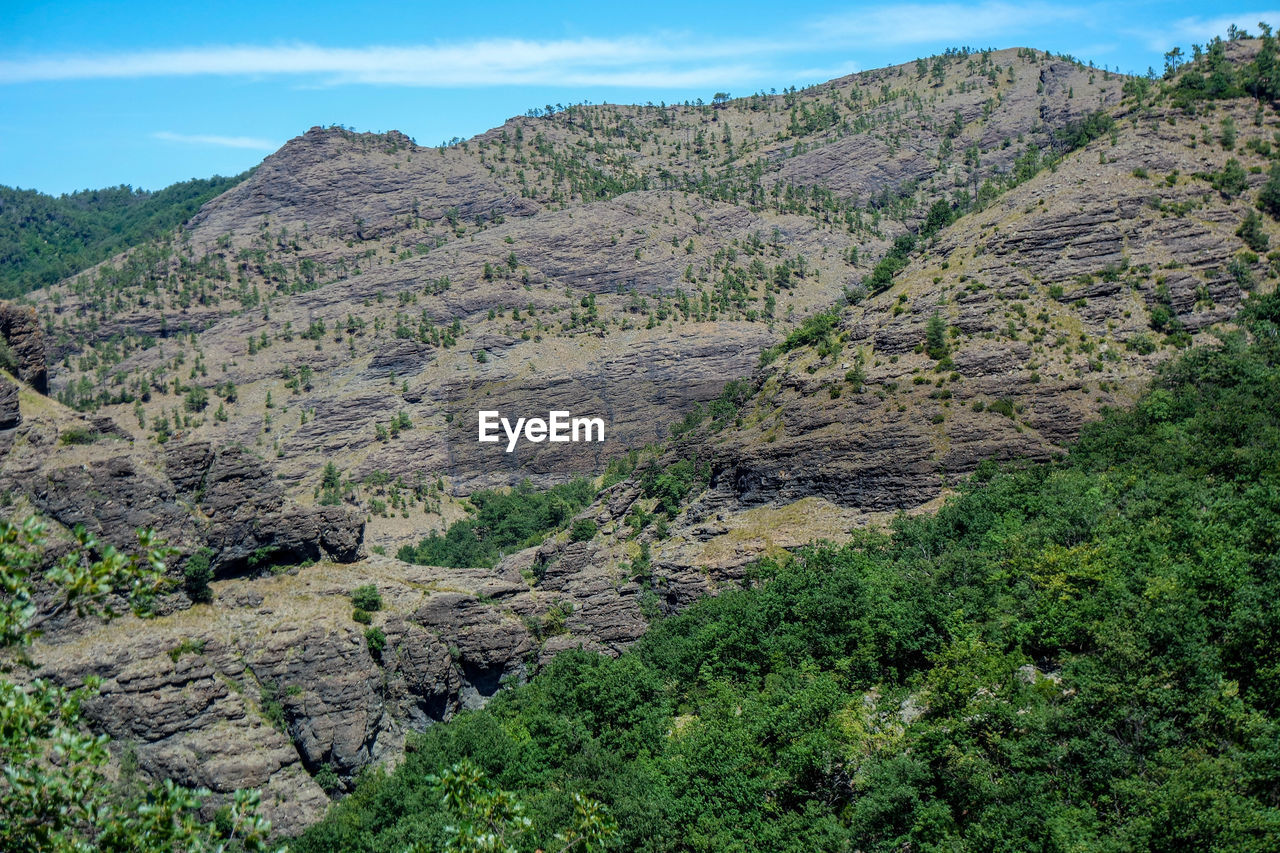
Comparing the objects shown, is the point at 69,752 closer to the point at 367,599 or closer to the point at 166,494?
the point at 367,599

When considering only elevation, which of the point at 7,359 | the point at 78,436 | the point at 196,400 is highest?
the point at 7,359

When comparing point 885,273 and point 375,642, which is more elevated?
point 885,273

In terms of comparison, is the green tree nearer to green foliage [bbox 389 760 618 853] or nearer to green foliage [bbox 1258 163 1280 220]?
green foliage [bbox 389 760 618 853]

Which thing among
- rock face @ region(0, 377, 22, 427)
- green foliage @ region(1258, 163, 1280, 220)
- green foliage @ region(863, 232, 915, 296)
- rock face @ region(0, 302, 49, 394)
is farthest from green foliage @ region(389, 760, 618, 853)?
green foliage @ region(1258, 163, 1280, 220)

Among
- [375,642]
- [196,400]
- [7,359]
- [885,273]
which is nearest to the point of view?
[375,642]

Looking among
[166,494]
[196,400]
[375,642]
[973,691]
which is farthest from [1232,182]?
[196,400]

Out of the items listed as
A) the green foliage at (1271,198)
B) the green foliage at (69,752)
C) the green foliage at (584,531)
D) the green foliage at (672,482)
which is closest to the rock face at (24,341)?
the green foliage at (584,531)
